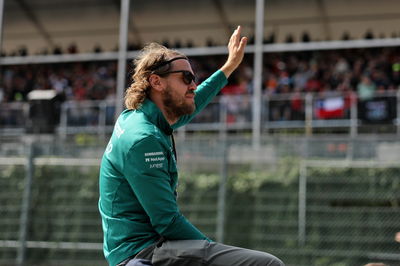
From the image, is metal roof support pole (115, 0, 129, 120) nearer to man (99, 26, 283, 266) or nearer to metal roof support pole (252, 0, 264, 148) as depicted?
metal roof support pole (252, 0, 264, 148)

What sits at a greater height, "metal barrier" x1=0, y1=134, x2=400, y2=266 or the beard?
the beard

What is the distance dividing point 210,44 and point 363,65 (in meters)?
4.74

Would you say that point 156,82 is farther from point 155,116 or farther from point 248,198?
point 248,198

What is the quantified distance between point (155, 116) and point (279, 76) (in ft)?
50.5

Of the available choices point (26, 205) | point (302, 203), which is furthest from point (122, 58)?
point (302, 203)

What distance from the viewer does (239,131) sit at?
15641 mm

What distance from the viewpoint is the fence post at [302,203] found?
437 inches

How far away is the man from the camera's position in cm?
314

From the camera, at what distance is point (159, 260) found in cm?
313

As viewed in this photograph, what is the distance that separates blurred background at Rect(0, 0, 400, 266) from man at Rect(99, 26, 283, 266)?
25.6 feet

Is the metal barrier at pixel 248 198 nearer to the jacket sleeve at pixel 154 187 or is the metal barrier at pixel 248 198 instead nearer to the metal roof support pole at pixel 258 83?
the metal roof support pole at pixel 258 83

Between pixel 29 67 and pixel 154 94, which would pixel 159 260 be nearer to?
pixel 154 94

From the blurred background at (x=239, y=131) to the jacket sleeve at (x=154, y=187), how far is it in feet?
26.4

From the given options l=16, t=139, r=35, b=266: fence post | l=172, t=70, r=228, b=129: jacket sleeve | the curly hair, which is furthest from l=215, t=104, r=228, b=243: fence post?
the curly hair
